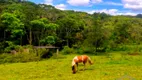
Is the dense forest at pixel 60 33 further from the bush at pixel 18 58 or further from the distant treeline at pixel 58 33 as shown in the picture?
the bush at pixel 18 58

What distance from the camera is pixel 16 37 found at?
61.7 metres

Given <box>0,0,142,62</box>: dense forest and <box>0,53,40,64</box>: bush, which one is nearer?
<box>0,53,40,64</box>: bush

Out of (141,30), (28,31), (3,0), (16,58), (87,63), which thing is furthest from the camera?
(3,0)

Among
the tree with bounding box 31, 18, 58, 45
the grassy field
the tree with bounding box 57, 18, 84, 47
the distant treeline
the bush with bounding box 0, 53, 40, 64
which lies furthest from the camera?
the tree with bounding box 57, 18, 84, 47

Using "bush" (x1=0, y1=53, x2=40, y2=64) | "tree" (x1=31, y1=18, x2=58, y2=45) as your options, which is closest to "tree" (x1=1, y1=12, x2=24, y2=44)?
"tree" (x1=31, y1=18, x2=58, y2=45)

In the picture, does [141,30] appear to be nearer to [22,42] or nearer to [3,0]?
[22,42]

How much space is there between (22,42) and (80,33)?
14.3 meters

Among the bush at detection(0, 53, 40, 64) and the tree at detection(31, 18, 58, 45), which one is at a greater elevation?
the tree at detection(31, 18, 58, 45)

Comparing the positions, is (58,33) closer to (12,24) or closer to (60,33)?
(60,33)

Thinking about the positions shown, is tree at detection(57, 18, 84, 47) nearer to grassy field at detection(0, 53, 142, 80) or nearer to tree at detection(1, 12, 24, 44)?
tree at detection(1, 12, 24, 44)

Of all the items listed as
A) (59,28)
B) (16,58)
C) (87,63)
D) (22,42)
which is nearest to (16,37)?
(22,42)

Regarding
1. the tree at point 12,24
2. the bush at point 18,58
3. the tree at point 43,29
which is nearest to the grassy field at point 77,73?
the bush at point 18,58

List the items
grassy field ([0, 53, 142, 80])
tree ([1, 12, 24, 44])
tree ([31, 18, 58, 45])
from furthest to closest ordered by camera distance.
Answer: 1. tree ([31, 18, 58, 45])
2. tree ([1, 12, 24, 44])
3. grassy field ([0, 53, 142, 80])

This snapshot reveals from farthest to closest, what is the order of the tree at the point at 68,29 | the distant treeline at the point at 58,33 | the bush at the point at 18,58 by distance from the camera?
1. the tree at the point at 68,29
2. the distant treeline at the point at 58,33
3. the bush at the point at 18,58
